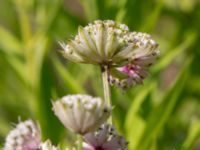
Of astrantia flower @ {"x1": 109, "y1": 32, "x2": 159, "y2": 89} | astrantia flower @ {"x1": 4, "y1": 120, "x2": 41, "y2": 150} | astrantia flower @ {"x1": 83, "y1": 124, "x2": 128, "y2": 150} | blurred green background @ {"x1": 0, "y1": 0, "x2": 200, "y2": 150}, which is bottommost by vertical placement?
astrantia flower @ {"x1": 83, "y1": 124, "x2": 128, "y2": 150}

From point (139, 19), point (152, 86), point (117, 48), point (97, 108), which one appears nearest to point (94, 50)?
point (117, 48)

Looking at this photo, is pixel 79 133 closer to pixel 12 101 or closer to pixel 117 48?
pixel 117 48

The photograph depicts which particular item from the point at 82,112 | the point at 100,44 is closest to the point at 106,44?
the point at 100,44

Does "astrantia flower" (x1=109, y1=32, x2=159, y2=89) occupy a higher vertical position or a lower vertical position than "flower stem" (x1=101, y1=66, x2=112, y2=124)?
higher

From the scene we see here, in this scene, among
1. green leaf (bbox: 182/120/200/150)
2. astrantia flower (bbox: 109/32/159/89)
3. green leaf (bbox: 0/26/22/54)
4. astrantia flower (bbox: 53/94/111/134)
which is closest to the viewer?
astrantia flower (bbox: 53/94/111/134)

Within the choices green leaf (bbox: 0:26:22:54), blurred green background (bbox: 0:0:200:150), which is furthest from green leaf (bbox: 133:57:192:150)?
green leaf (bbox: 0:26:22:54)

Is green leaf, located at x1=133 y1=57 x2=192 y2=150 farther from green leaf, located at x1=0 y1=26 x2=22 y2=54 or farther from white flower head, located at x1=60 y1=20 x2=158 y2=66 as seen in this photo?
green leaf, located at x1=0 y1=26 x2=22 y2=54

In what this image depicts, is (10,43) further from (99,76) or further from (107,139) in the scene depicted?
(107,139)
